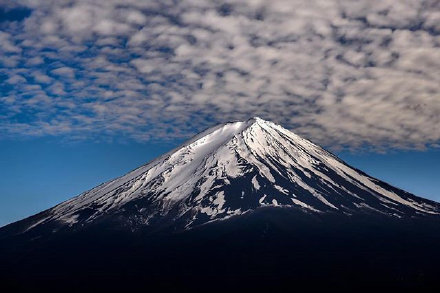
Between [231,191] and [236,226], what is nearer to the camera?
[236,226]

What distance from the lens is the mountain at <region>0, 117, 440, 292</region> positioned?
388 feet

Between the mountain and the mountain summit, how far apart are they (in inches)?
18.3

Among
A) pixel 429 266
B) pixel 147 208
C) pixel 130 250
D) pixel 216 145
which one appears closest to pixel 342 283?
pixel 429 266

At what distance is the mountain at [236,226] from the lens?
11812cm

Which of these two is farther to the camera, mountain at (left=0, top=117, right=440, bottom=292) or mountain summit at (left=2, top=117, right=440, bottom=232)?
mountain summit at (left=2, top=117, right=440, bottom=232)

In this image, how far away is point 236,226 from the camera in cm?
15000

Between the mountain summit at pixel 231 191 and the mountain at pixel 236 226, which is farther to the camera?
the mountain summit at pixel 231 191

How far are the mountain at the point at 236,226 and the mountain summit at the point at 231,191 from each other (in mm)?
465

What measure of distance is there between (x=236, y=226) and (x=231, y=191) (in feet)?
67.6

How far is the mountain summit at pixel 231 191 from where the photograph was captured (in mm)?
162125

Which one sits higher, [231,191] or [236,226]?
[231,191]

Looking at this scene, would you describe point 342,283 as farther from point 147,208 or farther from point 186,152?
point 186,152

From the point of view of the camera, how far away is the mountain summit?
16212 centimetres

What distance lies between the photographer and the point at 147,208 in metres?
166
